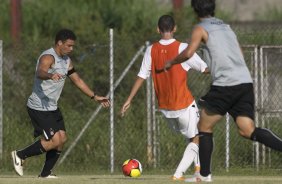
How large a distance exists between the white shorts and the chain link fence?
4.08 meters

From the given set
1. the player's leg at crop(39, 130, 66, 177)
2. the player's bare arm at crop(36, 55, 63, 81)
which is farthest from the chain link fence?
the player's bare arm at crop(36, 55, 63, 81)

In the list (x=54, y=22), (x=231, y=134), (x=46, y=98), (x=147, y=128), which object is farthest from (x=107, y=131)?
(x=54, y=22)

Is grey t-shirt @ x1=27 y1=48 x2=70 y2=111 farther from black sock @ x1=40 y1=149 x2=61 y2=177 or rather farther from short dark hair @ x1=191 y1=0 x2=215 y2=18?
short dark hair @ x1=191 y1=0 x2=215 y2=18

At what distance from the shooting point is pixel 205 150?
12.4 m

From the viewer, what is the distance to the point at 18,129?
1930 cm

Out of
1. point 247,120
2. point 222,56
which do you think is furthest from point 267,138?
point 222,56

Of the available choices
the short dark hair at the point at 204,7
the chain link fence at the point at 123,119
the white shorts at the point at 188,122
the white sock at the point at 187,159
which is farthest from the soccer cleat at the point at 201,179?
the chain link fence at the point at 123,119

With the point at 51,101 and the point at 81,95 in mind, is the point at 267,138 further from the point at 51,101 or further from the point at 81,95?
the point at 81,95

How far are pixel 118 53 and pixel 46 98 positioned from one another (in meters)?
4.09

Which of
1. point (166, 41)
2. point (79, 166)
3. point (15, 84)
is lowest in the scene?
point (79, 166)

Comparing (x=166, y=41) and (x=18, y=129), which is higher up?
(x=166, y=41)

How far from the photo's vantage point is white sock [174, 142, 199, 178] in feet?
45.0

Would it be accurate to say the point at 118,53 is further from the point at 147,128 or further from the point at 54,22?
the point at 54,22

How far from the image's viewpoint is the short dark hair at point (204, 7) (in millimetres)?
12242
